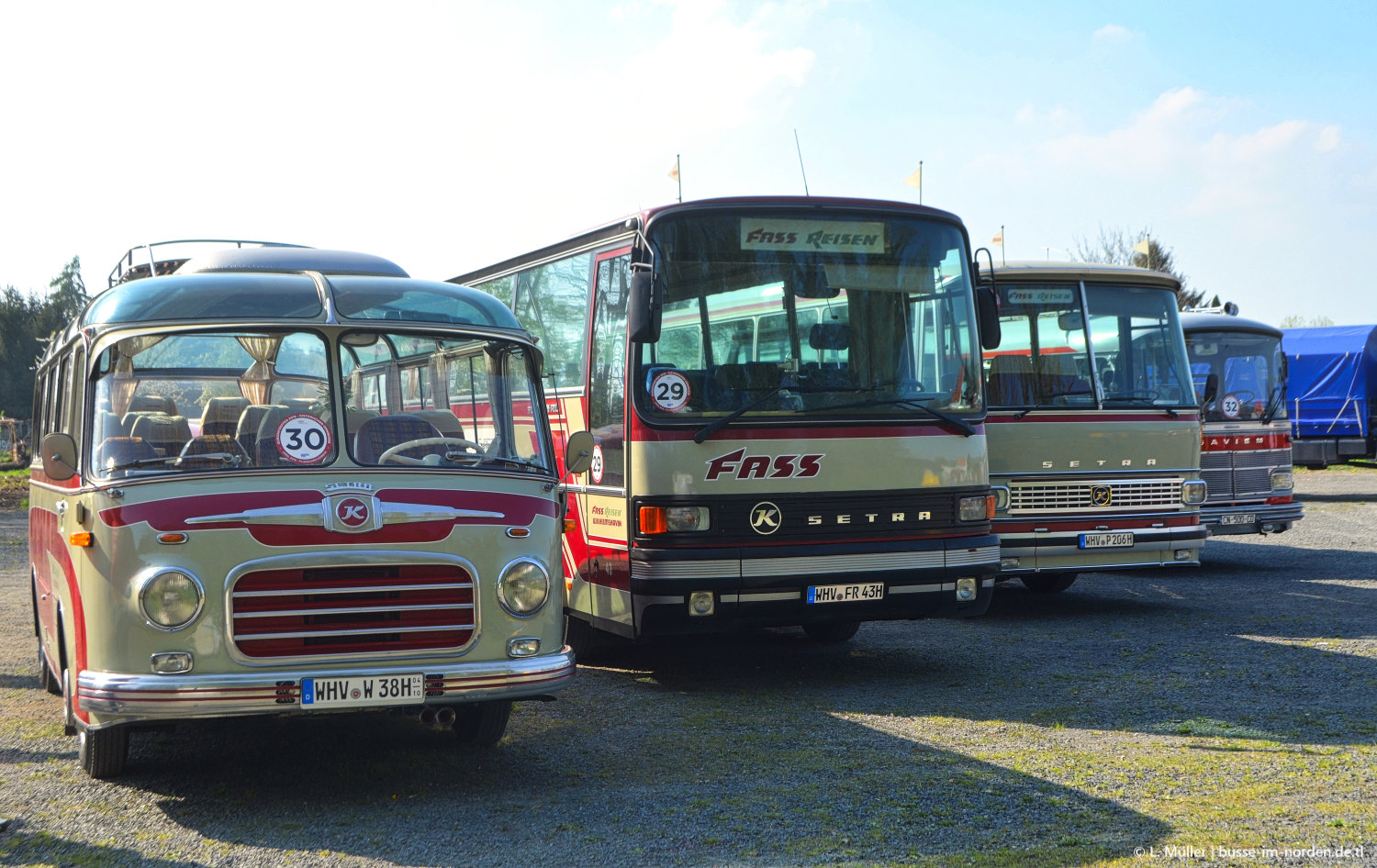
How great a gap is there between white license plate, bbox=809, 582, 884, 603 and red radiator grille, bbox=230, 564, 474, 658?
3.13m

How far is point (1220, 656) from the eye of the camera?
9984mm

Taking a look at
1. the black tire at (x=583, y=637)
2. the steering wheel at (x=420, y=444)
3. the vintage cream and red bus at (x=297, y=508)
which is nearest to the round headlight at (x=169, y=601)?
the vintage cream and red bus at (x=297, y=508)

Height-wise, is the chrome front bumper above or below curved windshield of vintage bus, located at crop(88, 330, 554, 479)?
below

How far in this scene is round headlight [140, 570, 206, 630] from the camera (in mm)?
5664

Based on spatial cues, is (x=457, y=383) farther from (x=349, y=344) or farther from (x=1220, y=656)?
(x=1220, y=656)

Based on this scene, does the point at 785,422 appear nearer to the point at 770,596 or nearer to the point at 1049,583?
the point at 770,596

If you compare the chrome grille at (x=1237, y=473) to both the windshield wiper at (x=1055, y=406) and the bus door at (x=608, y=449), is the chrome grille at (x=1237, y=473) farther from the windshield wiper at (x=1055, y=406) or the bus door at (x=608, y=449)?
the bus door at (x=608, y=449)

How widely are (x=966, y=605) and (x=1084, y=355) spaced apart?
4.16m

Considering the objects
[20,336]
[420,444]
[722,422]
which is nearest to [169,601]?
[420,444]

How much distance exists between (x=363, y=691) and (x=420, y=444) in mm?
1312

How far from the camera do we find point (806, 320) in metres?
8.84

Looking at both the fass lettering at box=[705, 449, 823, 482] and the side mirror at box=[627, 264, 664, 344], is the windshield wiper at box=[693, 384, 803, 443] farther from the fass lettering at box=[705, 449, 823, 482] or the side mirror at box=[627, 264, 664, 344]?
the side mirror at box=[627, 264, 664, 344]

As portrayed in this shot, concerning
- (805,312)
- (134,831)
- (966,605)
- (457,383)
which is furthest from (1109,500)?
(134,831)

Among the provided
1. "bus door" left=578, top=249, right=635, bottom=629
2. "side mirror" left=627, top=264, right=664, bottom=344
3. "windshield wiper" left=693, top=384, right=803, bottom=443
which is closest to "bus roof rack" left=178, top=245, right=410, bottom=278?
"bus door" left=578, top=249, right=635, bottom=629
